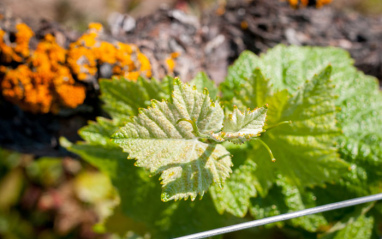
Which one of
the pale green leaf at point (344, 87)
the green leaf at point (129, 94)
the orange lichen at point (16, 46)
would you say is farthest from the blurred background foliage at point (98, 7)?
the green leaf at point (129, 94)

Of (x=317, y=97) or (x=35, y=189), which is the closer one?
(x=317, y=97)

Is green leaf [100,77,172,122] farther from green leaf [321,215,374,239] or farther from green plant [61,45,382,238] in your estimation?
green leaf [321,215,374,239]

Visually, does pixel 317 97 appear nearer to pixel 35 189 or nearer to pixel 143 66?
pixel 143 66

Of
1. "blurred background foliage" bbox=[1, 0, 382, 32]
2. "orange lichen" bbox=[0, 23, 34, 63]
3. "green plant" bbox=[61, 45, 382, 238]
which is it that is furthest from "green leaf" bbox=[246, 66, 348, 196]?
"blurred background foliage" bbox=[1, 0, 382, 32]

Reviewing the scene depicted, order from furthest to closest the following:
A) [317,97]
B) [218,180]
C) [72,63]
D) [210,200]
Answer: [72,63]
[210,200]
[317,97]
[218,180]

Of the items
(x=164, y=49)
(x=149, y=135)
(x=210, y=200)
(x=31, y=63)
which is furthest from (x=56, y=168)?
(x=149, y=135)

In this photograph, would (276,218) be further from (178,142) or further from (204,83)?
(204,83)
